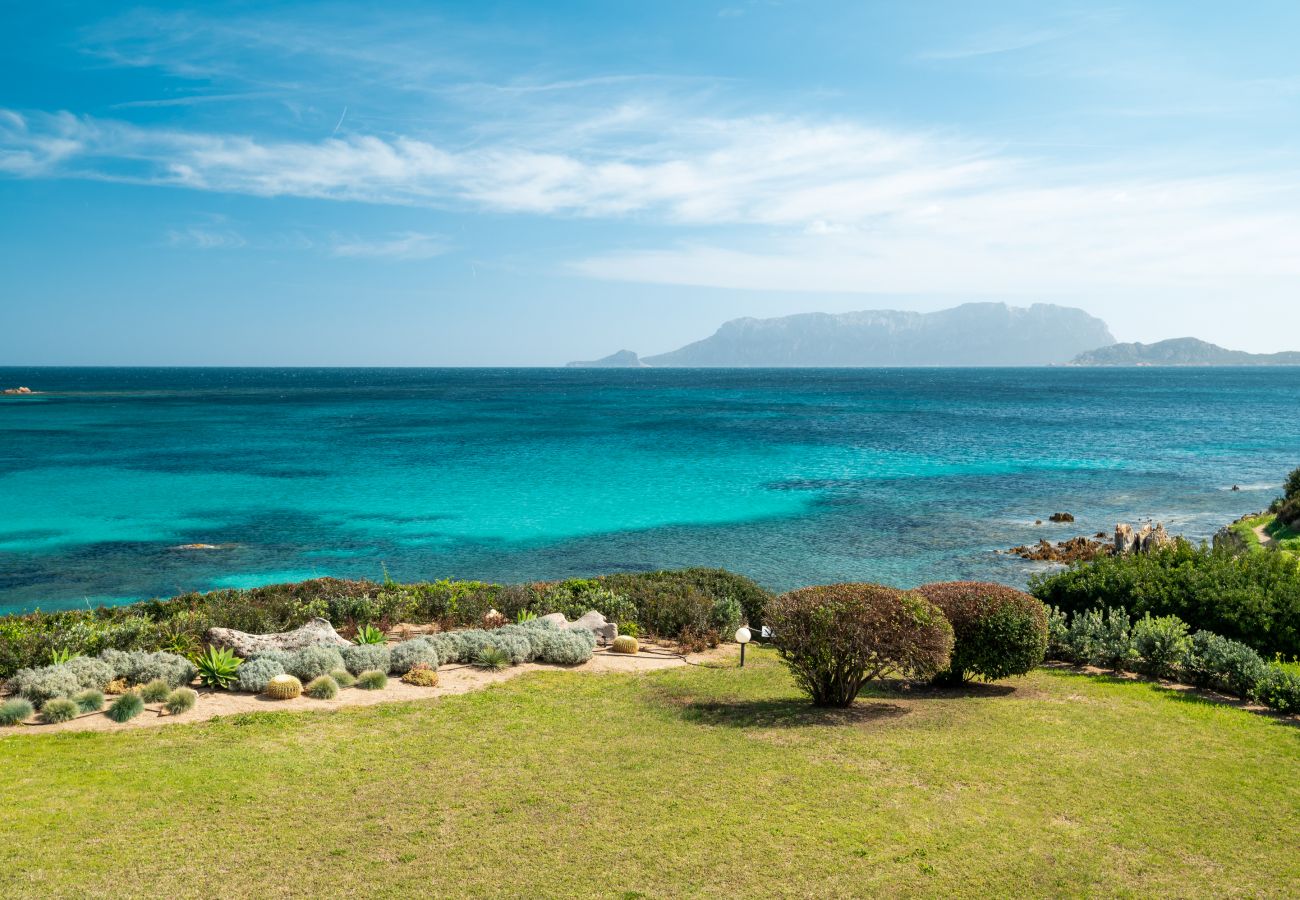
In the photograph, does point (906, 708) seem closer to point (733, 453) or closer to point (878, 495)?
point (878, 495)

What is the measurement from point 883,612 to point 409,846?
752 cm

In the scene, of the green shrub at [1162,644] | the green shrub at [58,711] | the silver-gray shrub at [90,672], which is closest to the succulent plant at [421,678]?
the silver-gray shrub at [90,672]

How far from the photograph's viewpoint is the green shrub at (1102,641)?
611 inches

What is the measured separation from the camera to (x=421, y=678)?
15.3m

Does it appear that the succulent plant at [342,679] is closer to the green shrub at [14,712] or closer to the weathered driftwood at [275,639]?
the weathered driftwood at [275,639]

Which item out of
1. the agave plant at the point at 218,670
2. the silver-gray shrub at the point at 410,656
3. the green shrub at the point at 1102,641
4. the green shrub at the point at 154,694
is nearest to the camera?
the green shrub at the point at 154,694

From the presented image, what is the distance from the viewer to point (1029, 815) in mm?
9102

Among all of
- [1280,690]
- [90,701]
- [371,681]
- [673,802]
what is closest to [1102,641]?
[1280,690]

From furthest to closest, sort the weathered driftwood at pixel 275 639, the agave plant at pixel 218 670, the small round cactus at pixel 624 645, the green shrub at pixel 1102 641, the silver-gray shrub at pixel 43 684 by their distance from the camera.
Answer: the small round cactus at pixel 624 645 → the weathered driftwood at pixel 275 639 → the green shrub at pixel 1102 641 → the agave plant at pixel 218 670 → the silver-gray shrub at pixel 43 684

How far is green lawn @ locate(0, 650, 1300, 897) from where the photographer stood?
785cm

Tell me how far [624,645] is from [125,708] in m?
9.22

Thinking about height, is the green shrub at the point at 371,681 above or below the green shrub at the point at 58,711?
below

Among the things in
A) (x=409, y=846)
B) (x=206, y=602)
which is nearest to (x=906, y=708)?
(x=409, y=846)

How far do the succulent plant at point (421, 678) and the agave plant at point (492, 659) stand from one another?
44.2 inches
